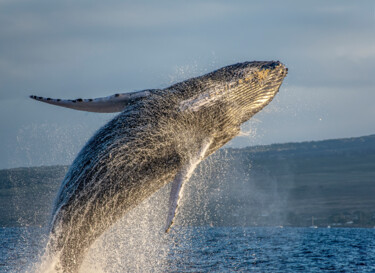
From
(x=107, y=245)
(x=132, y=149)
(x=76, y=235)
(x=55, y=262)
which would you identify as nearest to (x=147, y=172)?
(x=132, y=149)

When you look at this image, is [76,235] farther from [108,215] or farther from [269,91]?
[269,91]

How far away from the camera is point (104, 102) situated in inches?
376

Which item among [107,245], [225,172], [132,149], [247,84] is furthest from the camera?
[225,172]

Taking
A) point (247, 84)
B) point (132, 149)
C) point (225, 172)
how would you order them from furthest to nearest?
point (225, 172), point (247, 84), point (132, 149)

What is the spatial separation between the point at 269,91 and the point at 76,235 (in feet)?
13.9

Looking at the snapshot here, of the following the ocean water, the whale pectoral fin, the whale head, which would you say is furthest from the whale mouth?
the ocean water

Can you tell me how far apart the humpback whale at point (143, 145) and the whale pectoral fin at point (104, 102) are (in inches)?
0.7

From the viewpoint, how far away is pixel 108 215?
9336mm

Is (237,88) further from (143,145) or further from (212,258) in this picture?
(212,258)

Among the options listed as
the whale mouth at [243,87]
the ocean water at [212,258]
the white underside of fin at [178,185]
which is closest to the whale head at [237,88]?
the whale mouth at [243,87]

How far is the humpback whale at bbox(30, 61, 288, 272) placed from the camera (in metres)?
9.08

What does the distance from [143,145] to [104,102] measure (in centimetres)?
107

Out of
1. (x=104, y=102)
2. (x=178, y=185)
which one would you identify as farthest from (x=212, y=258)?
(x=104, y=102)

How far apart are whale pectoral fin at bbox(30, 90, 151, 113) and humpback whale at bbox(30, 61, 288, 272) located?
0.06 feet
